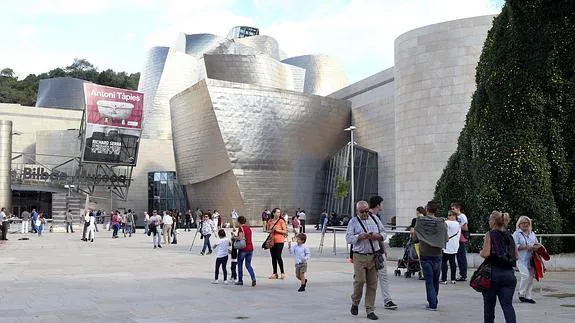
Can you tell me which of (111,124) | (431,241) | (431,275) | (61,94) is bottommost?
(431,275)

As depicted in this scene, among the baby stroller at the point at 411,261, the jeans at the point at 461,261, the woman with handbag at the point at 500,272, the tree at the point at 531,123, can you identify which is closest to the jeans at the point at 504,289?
the woman with handbag at the point at 500,272

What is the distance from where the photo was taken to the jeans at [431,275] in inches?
322

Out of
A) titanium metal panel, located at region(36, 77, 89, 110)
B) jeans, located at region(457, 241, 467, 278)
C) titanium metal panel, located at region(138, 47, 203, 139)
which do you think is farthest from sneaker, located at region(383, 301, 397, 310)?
titanium metal panel, located at region(36, 77, 89, 110)

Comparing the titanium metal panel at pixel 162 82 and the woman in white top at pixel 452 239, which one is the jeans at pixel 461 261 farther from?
the titanium metal panel at pixel 162 82

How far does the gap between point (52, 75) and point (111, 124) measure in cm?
6248

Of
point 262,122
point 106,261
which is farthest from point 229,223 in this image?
point 106,261

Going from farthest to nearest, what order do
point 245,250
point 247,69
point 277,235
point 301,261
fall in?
1. point 247,69
2. point 277,235
3. point 245,250
4. point 301,261

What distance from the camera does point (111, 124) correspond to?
47812 mm

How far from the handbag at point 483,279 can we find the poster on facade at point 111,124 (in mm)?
43875

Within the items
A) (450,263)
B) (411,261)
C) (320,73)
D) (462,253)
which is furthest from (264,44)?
(450,263)

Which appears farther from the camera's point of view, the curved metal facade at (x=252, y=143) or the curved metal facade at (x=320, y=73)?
the curved metal facade at (x=320, y=73)

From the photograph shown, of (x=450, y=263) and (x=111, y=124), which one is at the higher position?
(x=111, y=124)

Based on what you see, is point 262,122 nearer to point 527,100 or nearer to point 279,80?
point 279,80

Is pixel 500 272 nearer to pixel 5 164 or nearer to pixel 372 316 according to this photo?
pixel 372 316
